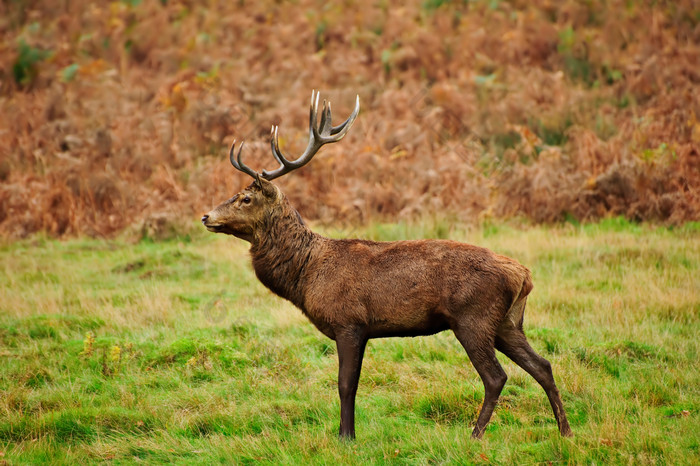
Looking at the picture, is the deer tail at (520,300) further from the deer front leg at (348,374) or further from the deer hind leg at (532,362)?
the deer front leg at (348,374)

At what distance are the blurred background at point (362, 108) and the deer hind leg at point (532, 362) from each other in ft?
29.1

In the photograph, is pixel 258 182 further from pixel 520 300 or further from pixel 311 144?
pixel 520 300

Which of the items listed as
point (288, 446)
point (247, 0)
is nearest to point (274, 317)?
point (288, 446)

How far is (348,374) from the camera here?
21.0ft

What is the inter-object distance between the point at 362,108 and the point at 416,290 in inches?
687

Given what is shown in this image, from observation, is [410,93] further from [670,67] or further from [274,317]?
[274,317]

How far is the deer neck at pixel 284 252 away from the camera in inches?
274

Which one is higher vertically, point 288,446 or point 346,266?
point 346,266

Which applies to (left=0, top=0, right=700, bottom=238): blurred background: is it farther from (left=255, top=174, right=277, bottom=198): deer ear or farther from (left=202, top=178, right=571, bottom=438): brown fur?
(left=202, top=178, right=571, bottom=438): brown fur

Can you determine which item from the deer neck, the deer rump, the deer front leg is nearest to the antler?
the deer neck

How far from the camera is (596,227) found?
47.2 ft

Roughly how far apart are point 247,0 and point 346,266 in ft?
89.3

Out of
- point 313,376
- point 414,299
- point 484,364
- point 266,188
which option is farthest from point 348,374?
point 266,188

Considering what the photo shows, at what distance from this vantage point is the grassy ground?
6125 millimetres
